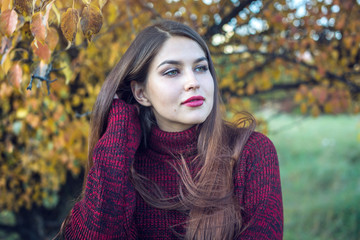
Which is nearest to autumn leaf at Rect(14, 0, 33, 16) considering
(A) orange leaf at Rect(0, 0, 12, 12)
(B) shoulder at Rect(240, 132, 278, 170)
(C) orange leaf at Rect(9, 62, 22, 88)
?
(A) orange leaf at Rect(0, 0, 12, 12)

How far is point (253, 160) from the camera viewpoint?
1.68m

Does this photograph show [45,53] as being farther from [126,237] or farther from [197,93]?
[126,237]

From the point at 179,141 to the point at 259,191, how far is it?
501mm

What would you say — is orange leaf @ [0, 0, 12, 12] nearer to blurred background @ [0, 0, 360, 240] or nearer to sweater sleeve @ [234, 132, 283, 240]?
blurred background @ [0, 0, 360, 240]

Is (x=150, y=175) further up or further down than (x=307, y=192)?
further up

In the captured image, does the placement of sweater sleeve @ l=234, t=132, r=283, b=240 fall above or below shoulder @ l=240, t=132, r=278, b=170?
below

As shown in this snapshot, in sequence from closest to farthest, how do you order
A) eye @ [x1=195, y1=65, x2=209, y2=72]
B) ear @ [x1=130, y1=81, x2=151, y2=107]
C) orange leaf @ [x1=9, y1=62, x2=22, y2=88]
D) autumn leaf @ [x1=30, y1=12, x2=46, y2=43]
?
1. autumn leaf @ [x1=30, y1=12, x2=46, y2=43]
2. orange leaf @ [x1=9, y1=62, x2=22, y2=88]
3. eye @ [x1=195, y1=65, x2=209, y2=72]
4. ear @ [x1=130, y1=81, x2=151, y2=107]

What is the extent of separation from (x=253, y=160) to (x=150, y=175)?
0.58 metres

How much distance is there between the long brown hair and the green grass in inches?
69.8

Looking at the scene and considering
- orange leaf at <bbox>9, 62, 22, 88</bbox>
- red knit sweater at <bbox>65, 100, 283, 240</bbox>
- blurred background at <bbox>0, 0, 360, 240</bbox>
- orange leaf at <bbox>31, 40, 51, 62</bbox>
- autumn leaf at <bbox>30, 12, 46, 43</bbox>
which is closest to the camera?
autumn leaf at <bbox>30, 12, 46, 43</bbox>

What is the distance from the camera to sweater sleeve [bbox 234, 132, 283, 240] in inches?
60.2

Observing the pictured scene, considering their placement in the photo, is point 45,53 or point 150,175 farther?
point 150,175

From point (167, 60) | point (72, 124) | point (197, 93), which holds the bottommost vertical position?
point (72, 124)

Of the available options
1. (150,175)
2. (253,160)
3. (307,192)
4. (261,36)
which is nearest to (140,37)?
(150,175)
